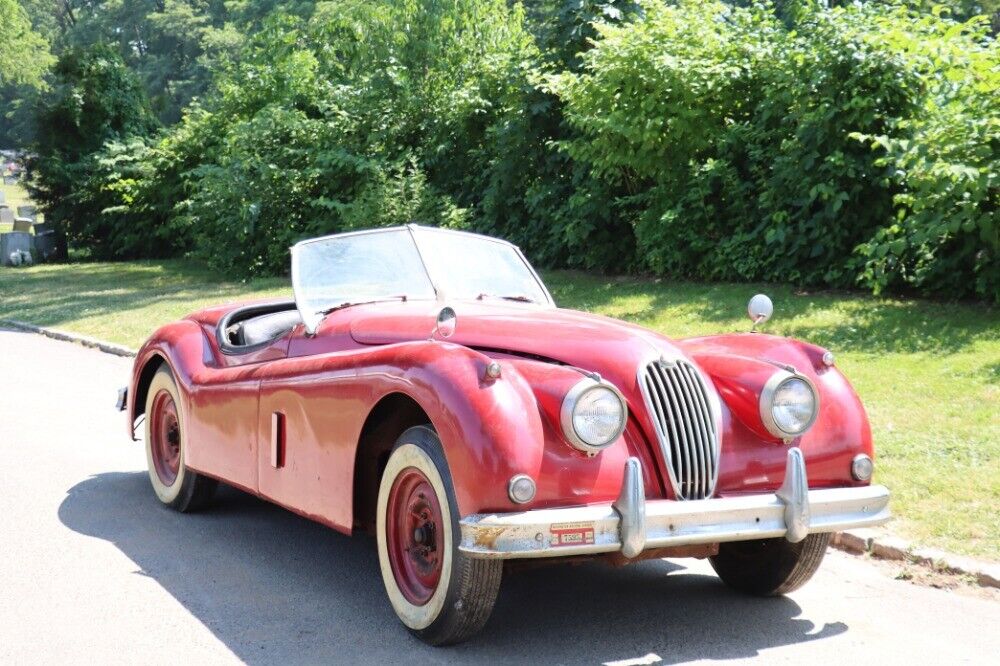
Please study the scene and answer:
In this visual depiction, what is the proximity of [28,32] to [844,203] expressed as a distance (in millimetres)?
54976

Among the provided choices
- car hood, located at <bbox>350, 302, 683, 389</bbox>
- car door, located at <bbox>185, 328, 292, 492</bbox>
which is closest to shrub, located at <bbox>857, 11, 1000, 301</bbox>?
car hood, located at <bbox>350, 302, 683, 389</bbox>

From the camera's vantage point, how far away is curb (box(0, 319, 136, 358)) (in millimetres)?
14330

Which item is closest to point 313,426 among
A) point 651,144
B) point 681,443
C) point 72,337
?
point 681,443

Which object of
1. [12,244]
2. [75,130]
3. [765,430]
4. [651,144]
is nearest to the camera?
[765,430]

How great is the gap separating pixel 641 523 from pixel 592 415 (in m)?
0.45

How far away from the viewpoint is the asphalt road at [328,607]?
4.43 m

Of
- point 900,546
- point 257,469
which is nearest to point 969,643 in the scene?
point 900,546

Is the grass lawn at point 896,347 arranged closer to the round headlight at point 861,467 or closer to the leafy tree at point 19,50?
the round headlight at point 861,467

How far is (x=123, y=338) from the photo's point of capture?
49.7 feet

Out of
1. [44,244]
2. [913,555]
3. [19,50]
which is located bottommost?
[913,555]

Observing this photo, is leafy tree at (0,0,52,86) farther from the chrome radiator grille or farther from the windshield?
the chrome radiator grille

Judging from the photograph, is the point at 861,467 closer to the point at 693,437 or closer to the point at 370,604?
the point at 693,437

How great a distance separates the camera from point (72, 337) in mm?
15641

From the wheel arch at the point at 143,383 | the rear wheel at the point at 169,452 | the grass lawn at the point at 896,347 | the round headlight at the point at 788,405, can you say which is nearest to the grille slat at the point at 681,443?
the round headlight at the point at 788,405
